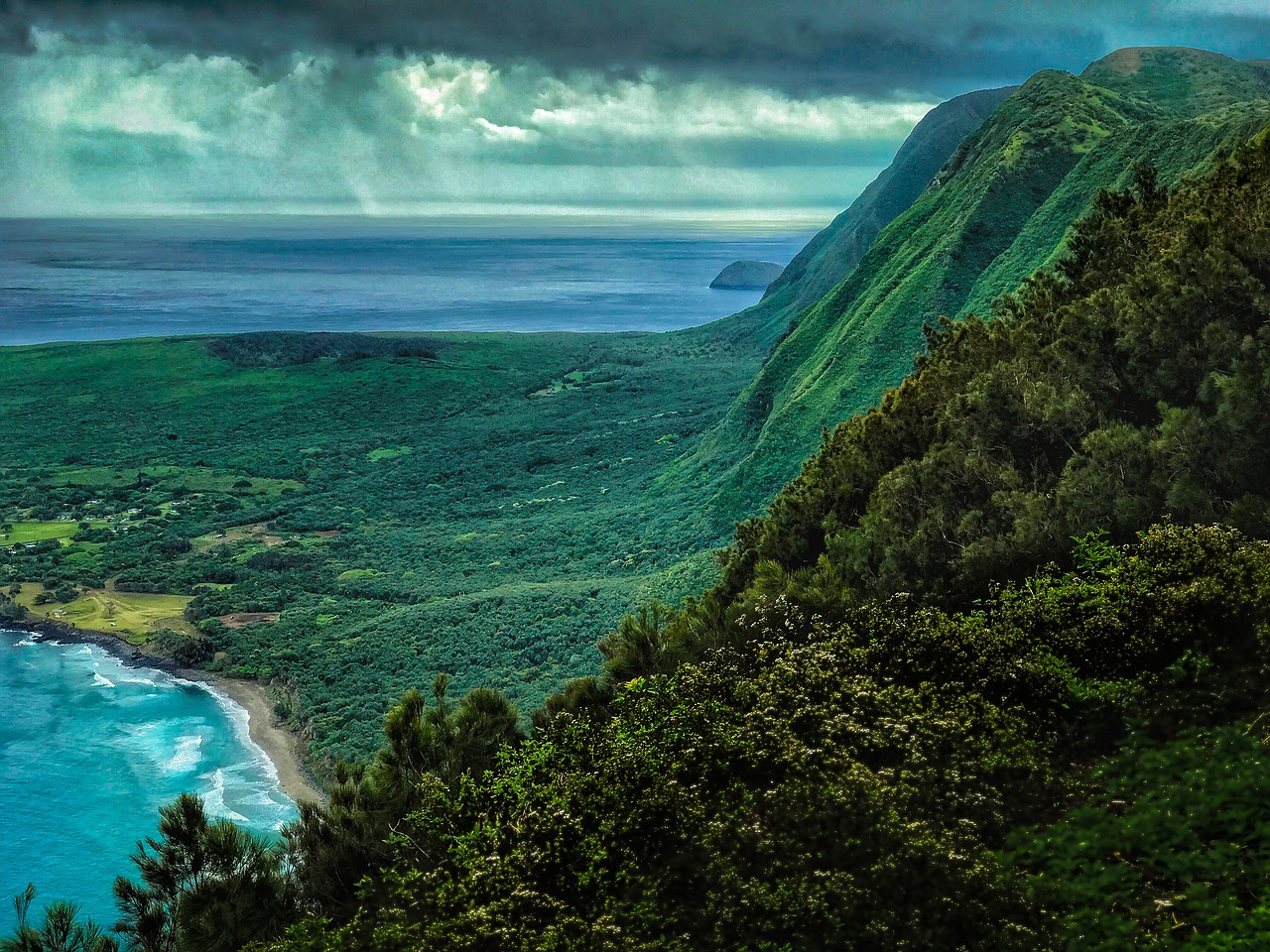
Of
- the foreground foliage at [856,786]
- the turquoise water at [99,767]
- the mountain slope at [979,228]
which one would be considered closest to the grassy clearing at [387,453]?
the mountain slope at [979,228]

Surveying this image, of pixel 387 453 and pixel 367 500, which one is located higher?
pixel 387 453

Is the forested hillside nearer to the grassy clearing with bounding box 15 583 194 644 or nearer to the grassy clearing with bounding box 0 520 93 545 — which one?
the grassy clearing with bounding box 15 583 194 644

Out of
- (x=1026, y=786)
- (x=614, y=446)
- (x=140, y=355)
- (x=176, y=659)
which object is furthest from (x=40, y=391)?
(x=1026, y=786)

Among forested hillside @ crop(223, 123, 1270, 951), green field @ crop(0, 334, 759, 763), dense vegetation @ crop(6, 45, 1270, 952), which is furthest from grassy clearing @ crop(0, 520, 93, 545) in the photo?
forested hillside @ crop(223, 123, 1270, 951)

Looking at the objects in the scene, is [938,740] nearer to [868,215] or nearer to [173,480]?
[173,480]

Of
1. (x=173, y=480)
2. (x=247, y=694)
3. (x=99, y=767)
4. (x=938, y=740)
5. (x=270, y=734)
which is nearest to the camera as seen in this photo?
(x=938, y=740)

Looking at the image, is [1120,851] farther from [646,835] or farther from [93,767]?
[93,767]

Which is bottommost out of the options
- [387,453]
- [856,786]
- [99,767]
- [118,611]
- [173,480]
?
[99,767]

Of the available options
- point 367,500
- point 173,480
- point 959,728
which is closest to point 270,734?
point 959,728
